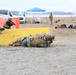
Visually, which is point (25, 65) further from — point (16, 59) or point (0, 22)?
point (0, 22)

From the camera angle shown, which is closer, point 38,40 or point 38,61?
point 38,61

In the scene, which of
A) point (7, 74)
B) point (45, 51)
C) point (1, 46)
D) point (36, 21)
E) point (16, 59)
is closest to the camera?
point (7, 74)

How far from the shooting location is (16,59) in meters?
12.1

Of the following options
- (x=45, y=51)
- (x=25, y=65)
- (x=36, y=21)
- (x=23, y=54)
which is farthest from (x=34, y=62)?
(x=36, y=21)

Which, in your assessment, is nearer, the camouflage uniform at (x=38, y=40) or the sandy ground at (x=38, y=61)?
the sandy ground at (x=38, y=61)

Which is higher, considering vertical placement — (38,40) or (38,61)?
(38,61)

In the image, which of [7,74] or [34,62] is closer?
[7,74]

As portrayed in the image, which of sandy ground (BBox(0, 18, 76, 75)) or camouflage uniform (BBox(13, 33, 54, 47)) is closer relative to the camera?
sandy ground (BBox(0, 18, 76, 75))

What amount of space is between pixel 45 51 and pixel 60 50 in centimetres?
65

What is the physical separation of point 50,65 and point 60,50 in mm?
3708

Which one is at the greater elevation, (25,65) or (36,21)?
(25,65)

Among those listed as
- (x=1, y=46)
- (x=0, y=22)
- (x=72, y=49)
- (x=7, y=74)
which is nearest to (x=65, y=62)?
(x=7, y=74)

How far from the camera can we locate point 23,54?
13344 mm

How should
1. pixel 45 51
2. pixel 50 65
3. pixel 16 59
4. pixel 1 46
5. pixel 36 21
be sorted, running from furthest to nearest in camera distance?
1. pixel 36 21
2. pixel 1 46
3. pixel 45 51
4. pixel 16 59
5. pixel 50 65
